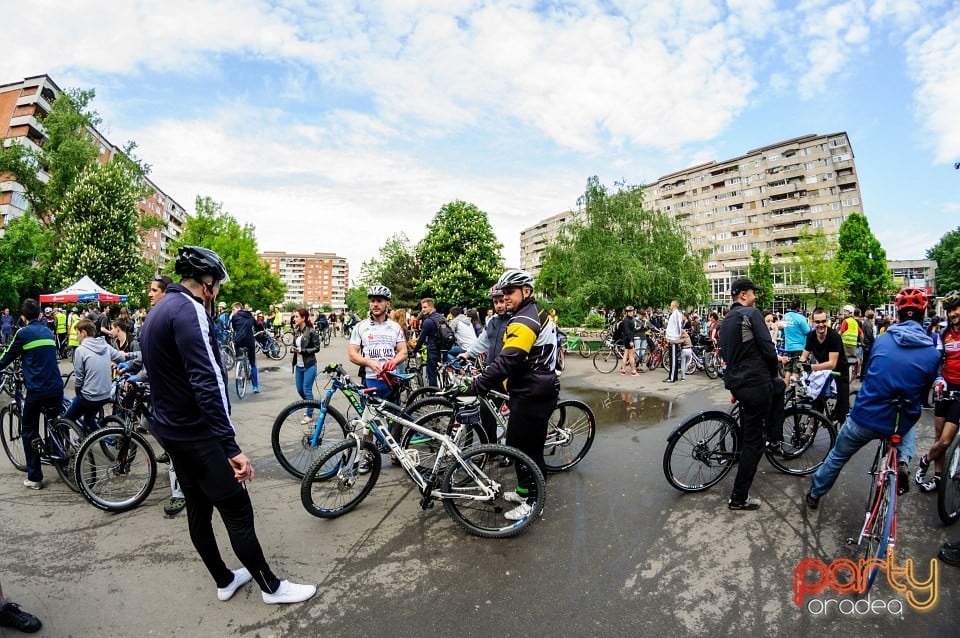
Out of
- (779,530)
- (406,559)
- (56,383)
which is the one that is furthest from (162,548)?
(779,530)

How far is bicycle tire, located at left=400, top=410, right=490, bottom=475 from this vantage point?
394 centimetres

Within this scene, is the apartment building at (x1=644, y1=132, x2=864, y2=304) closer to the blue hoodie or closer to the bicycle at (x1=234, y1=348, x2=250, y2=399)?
the bicycle at (x1=234, y1=348, x2=250, y2=399)

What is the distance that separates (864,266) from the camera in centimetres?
4547

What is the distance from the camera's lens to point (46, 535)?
144 inches

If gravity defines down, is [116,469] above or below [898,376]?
below

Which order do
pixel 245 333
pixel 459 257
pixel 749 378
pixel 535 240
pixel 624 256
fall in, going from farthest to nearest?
pixel 535 240
pixel 459 257
pixel 624 256
pixel 245 333
pixel 749 378

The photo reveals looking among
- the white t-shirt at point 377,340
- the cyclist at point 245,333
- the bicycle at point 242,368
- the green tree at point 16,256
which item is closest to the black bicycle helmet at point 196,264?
the white t-shirt at point 377,340

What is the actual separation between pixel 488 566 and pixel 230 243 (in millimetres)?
45927

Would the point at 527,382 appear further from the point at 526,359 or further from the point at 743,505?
the point at 743,505

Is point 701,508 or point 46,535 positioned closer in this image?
point 46,535

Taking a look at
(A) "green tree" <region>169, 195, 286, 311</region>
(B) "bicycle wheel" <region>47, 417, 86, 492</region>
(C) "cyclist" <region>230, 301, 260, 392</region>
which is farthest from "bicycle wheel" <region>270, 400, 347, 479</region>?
(A) "green tree" <region>169, 195, 286, 311</region>

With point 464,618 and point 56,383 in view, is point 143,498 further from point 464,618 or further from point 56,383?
point 464,618

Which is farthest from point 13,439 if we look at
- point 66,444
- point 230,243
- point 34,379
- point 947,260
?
point 947,260

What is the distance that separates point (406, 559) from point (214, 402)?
175cm
